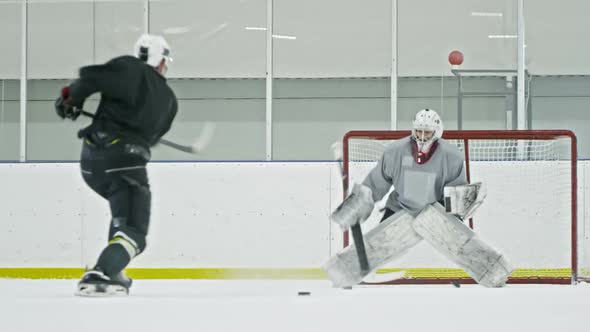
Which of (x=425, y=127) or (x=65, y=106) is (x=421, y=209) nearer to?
(x=425, y=127)

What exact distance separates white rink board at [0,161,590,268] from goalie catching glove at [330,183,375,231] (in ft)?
4.97

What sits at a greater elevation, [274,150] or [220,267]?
[274,150]

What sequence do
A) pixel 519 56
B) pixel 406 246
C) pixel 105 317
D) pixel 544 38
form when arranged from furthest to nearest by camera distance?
1. pixel 544 38
2. pixel 519 56
3. pixel 406 246
4. pixel 105 317

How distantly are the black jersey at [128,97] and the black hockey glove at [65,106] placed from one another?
0.02 meters

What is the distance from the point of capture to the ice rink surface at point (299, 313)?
269cm

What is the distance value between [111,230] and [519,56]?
13.0 feet

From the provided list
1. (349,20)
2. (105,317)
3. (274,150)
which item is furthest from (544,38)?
(105,317)

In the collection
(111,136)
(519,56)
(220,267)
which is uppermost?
(519,56)

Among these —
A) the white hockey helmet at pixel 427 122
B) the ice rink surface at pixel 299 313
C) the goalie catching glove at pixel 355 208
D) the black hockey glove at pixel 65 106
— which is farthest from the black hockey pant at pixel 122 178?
the white hockey helmet at pixel 427 122

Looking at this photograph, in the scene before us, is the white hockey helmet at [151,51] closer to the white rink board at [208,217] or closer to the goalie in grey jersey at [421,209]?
the goalie in grey jersey at [421,209]

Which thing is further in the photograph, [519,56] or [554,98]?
[554,98]

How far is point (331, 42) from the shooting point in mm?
7391

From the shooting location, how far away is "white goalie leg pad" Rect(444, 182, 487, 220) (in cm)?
439

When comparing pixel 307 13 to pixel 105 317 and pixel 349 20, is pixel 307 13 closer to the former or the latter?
pixel 349 20
